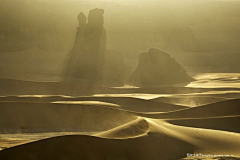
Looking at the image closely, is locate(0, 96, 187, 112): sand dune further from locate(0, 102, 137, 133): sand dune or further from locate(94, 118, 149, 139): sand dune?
locate(94, 118, 149, 139): sand dune

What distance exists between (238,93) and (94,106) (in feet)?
29.9

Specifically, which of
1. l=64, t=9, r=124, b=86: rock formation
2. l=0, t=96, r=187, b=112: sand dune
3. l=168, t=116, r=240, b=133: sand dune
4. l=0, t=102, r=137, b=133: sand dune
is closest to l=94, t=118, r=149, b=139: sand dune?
l=168, t=116, r=240, b=133: sand dune

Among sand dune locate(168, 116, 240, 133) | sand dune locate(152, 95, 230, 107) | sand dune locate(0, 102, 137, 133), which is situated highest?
sand dune locate(152, 95, 230, 107)

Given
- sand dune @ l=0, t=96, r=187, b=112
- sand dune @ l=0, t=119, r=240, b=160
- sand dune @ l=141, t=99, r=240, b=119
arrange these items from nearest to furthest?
sand dune @ l=0, t=119, r=240, b=160, sand dune @ l=141, t=99, r=240, b=119, sand dune @ l=0, t=96, r=187, b=112

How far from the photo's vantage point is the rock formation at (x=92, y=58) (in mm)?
27300

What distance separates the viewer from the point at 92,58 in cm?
2741

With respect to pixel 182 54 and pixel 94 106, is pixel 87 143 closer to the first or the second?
pixel 94 106

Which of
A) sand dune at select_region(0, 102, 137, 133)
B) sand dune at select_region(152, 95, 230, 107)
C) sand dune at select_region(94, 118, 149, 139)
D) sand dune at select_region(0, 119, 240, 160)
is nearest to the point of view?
sand dune at select_region(0, 119, 240, 160)

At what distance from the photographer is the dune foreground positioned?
7195 millimetres

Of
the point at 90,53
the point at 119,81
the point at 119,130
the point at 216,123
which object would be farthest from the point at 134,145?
the point at 90,53

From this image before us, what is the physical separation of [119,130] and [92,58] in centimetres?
1919

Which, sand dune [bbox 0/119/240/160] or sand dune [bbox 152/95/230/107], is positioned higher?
sand dune [bbox 152/95/230/107]

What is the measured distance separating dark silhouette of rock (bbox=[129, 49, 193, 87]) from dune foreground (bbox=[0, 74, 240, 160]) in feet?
26.9

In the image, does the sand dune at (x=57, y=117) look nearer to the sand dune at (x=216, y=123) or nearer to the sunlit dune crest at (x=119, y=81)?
the sunlit dune crest at (x=119, y=81)
